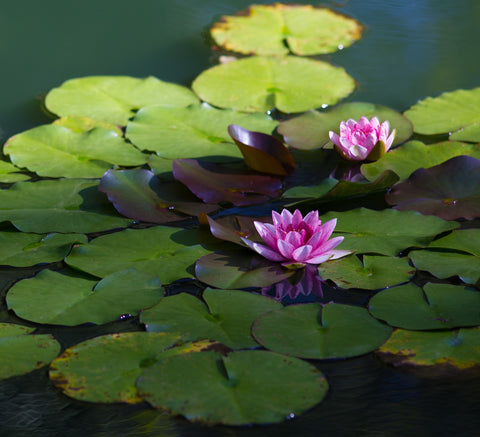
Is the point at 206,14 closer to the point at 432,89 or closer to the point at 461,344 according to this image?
the point at 432,89

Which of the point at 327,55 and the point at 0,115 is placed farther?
the point at 327,55

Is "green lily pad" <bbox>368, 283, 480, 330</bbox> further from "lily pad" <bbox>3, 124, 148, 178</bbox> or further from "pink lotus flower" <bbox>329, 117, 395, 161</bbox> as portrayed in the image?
"lily pad" <bbox>3, 124, 148, 178</bbox>

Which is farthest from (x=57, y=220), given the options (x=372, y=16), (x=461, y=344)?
(x=372, y=16)

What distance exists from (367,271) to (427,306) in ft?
0.58

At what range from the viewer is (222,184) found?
188cm

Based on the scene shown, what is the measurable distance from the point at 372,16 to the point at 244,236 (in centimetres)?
189

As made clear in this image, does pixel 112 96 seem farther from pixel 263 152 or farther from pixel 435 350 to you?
pixel 435 350

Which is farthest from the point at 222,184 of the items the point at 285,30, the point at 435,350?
the point at 285,30

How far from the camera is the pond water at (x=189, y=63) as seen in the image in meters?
1.19

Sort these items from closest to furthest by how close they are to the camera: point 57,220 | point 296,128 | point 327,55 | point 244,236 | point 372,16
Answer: point 244,236
point 57,220
point 296,128
point 327,55
point 372,16

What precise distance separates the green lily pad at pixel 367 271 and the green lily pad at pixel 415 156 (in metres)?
0.44

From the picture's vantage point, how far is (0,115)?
2447 mm

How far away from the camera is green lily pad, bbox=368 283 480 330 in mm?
1315

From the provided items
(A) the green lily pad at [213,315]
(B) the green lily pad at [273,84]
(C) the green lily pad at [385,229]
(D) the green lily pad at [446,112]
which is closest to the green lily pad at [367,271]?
(C) the green lily pad at [385,229]
